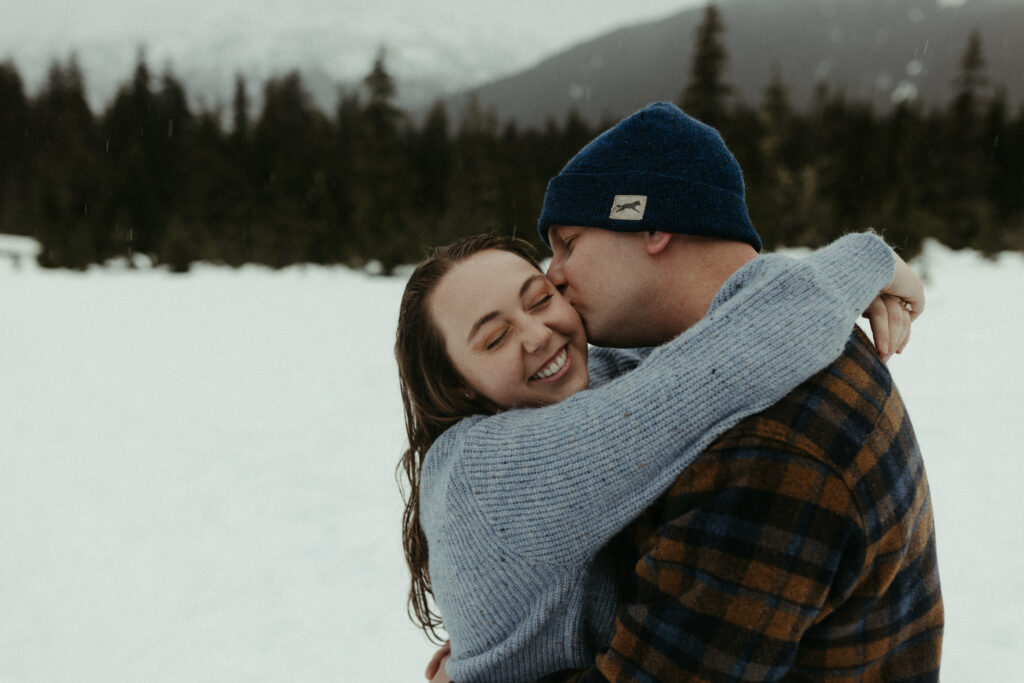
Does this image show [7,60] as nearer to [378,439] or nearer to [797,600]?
[378,439]

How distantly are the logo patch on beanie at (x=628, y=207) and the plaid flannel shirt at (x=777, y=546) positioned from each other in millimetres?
664

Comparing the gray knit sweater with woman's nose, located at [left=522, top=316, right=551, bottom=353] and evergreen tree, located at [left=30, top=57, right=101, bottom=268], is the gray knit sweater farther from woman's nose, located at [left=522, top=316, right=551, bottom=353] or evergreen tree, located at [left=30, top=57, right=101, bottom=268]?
evergreen tree, located at [left=30, top=57, right=101, bottom=268]

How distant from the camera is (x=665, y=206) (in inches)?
67.7

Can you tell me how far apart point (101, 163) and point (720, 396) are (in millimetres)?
27517

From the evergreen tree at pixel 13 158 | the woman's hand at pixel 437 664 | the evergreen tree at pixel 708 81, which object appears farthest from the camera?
the evergreen tree at pixel 13 158

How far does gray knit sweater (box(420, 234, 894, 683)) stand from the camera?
4.04 feet

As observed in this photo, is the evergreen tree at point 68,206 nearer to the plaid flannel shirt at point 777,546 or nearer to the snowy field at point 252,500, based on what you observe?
the snowy field at point 252,500

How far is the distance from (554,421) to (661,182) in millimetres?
727

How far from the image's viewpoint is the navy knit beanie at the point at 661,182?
1725 mm

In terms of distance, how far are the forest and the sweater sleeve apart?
16.7 meters

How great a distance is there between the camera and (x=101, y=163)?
77.1 feet

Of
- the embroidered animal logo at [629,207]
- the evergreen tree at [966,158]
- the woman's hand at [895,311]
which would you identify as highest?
the embroidered animal logo at [629,207]

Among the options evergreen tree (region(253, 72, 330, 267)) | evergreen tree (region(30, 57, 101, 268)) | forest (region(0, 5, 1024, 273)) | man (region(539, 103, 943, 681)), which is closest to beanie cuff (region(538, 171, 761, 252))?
man (region(539, 103, 943, 681))

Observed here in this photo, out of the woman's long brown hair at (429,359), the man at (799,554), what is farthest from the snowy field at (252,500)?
the man at (799,554)
